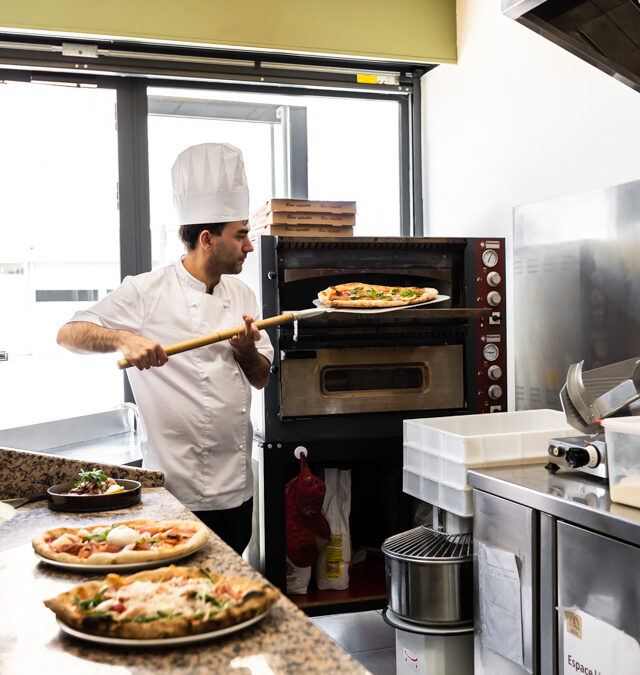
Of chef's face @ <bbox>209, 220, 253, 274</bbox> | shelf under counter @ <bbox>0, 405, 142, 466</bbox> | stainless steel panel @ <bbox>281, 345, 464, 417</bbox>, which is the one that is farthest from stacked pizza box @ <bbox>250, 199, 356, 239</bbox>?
shelf under counter @ <bbox>0, 405, 142, 466</bbox>

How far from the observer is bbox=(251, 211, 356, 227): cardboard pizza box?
3.55 meters

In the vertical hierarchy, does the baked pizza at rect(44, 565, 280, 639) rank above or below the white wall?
below

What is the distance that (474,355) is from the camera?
343 centimetres

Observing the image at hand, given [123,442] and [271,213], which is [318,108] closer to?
[271,213]

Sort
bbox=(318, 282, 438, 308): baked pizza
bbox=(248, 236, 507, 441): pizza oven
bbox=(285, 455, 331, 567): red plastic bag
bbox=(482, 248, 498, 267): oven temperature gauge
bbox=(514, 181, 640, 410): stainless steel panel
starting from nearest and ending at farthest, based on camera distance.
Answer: bbox=(514, 181, 640, 410): stainless steel panel, bbox=(318, 282, 438, 308): baked pizza, bbox=(248, 236, 507, 441): pizza oven, bbox=(285, 455, 331, 567): red plastic bag, bbox=(482, 248, 498, 267): oven temperature gauge

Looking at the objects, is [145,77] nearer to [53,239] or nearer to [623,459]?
[53,239]

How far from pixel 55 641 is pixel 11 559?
426 millimetres

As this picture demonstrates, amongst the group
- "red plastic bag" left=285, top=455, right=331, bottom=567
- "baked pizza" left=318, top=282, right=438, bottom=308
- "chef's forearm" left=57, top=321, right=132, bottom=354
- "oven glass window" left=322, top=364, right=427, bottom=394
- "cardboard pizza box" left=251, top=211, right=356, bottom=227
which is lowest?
"red plastic bag" left=285, top=455, right=331, bottom=567

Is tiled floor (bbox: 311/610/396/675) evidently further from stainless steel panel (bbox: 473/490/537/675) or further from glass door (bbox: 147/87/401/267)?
glass door (bbox: 147/87/401/267)

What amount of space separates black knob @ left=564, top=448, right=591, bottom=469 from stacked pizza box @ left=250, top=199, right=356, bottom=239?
64.8 inches

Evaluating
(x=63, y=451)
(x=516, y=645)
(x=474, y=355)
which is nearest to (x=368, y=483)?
(x=474, y=355)

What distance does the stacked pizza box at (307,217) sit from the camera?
3547 millimetres

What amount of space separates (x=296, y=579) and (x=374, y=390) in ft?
2.88

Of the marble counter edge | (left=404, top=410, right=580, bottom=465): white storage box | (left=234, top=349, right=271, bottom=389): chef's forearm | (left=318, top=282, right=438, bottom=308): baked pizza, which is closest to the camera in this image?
the marble counter edge
